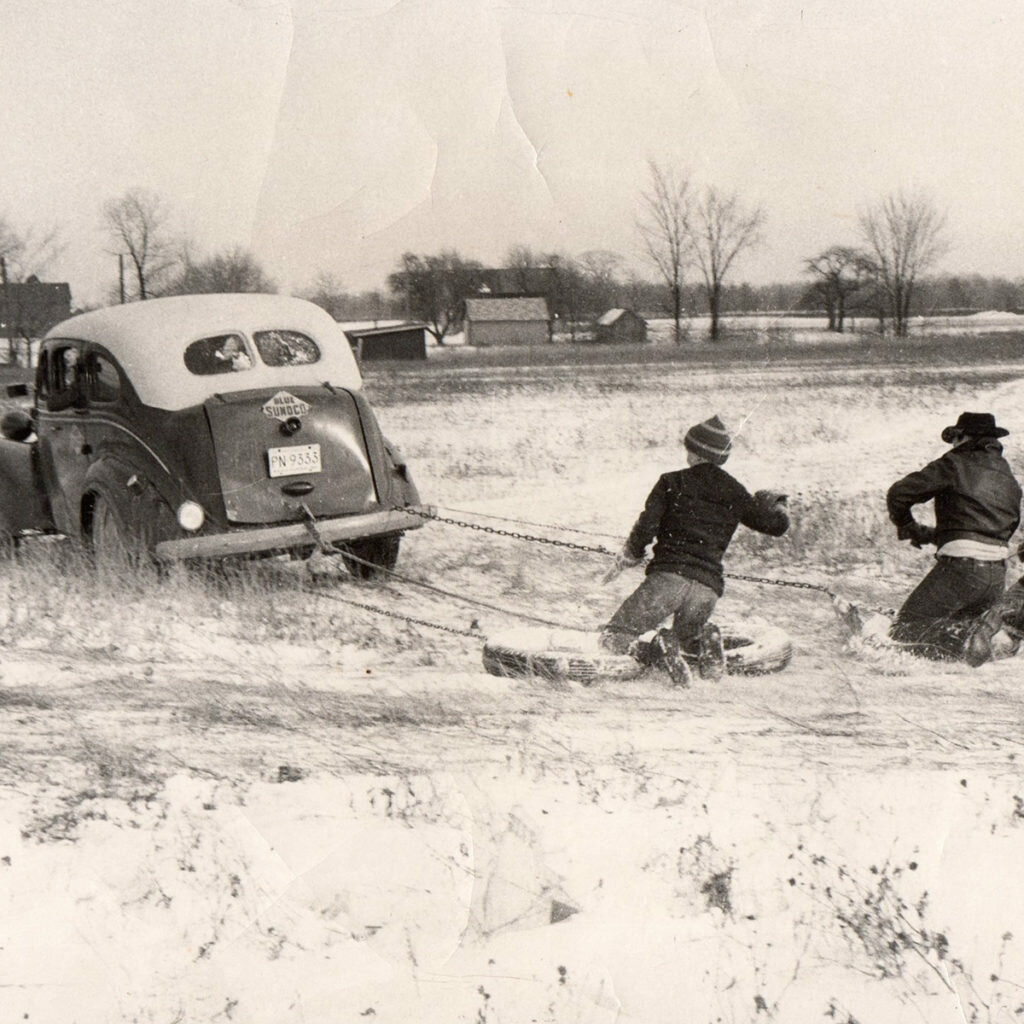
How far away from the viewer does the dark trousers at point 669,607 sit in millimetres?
3275

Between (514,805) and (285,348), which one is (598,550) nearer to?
(514,805)

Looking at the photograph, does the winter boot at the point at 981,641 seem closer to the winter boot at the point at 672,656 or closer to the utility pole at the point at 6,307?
the winter boot at the point at 672,656

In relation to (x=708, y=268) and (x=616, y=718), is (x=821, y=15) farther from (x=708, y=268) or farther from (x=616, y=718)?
(x=616, y=718)

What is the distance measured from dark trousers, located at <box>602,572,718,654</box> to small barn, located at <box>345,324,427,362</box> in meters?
1.35

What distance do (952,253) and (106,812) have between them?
128 inches

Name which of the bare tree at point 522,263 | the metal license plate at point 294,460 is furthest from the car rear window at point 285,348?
the bare tree at point 522,263

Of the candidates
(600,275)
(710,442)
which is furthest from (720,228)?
(710,442)

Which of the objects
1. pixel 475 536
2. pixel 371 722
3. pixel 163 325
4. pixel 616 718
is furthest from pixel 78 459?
pixel 616 718

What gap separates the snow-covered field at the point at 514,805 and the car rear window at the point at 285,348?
60 cm

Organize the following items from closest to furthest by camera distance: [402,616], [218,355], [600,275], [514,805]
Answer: [514,805], [600,275], [402,616], [218,355]

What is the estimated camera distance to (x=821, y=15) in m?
3.45

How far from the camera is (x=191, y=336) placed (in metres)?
4.25

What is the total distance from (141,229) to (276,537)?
1.19m

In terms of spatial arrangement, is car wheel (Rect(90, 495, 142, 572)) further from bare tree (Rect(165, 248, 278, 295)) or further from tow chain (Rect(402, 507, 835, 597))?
tow chain (Rect(402, 507, 835, 597))
